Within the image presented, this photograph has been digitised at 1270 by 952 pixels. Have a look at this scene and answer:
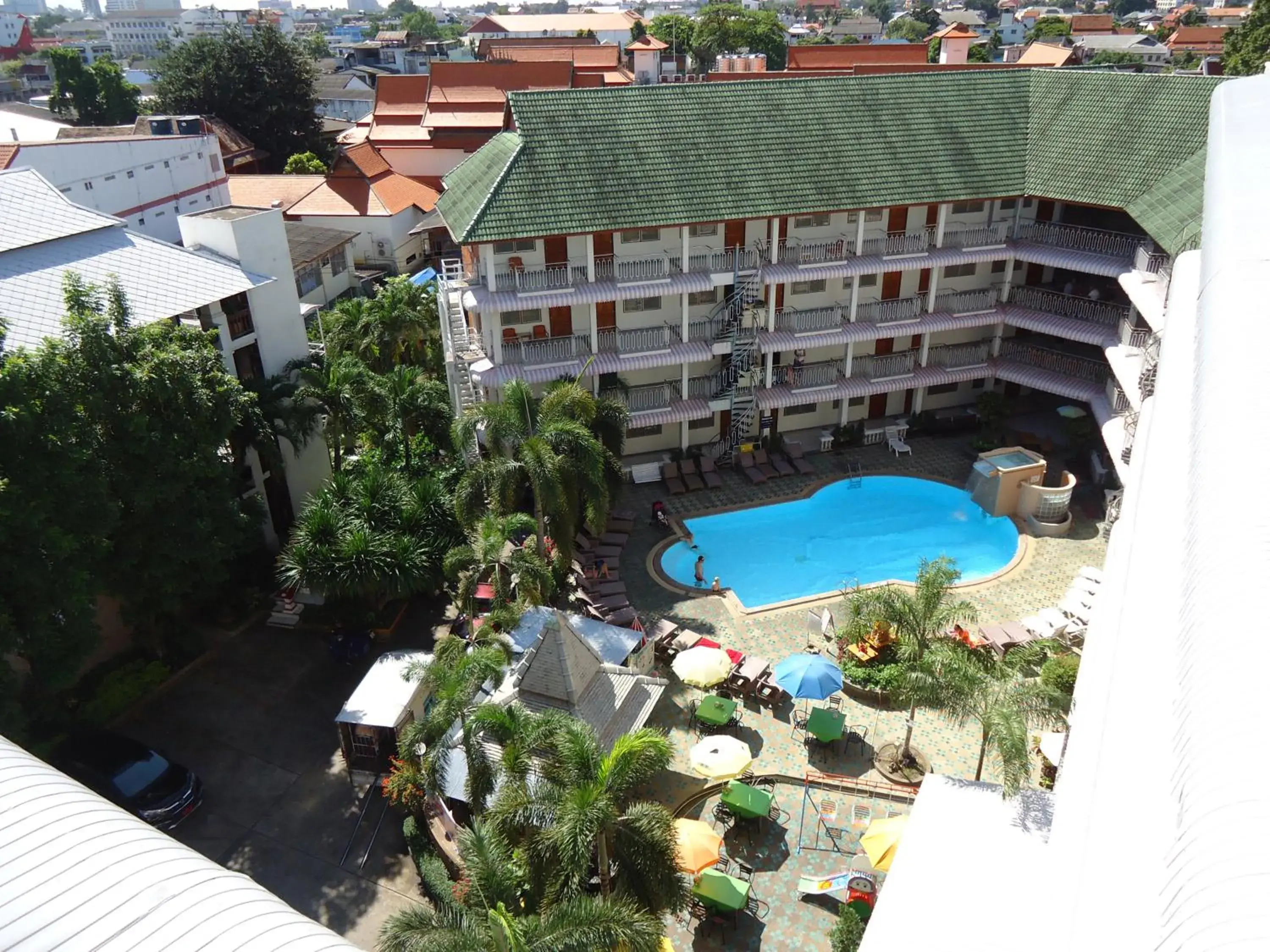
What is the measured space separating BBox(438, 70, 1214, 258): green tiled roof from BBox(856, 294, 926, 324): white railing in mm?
3828

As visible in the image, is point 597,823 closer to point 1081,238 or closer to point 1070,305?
point 1070,305

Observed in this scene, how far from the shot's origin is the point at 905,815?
1927cm

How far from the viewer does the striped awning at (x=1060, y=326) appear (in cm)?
3077

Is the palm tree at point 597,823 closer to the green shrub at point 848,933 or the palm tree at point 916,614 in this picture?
the green shrub at point 848,933

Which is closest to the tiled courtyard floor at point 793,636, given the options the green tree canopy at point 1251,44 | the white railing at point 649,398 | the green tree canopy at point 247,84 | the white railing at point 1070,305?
the white railing at point 649,398

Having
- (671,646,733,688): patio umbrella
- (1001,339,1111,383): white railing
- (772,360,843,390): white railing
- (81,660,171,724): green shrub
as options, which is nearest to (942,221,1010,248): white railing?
(1001,339,1111,383): white railing

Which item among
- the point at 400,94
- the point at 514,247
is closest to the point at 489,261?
the point at 514,247

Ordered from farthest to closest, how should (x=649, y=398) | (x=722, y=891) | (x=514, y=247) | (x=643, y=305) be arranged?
(x=643, y=305) < (x=649, y=398) < (x=514, y=247) < (x=722, y=891)

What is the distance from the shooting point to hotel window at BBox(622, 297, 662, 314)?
1242 inches

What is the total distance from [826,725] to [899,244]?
62.8ft

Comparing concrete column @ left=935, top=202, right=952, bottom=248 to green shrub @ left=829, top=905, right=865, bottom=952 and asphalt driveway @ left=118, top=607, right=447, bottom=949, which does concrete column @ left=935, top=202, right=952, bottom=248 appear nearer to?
asphalt driveway @ left=118, top=607, right=447, bottom=949

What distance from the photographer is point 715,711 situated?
840 inches

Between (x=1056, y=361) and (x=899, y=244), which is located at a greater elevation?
(x=899, y=244)

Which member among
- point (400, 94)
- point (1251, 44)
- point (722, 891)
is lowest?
point (722, 891)
